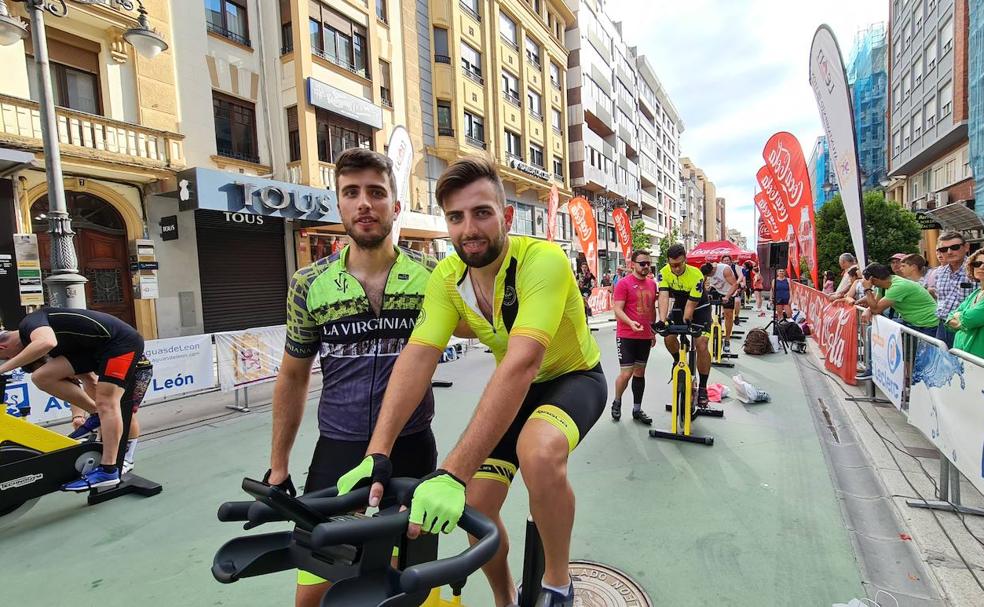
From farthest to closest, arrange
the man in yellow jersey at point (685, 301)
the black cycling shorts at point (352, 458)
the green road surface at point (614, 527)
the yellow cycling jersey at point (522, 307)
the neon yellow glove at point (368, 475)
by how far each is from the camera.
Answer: the man in yellow jersey at point (685, 301)
the green road surface at point (614, 527)
the black cycling shorts at point (352, 458)
the yellow cycling jersey at point (522, 307)
the neon yellow glove at point (368, 475)

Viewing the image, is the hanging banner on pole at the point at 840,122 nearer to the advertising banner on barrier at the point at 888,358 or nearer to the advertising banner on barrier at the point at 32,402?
the advertising banner on barrier at the point at 888,358

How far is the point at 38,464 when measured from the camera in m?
3.72

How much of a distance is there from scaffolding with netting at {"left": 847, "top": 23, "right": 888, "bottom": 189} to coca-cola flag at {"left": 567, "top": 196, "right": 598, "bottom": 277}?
40.7 m

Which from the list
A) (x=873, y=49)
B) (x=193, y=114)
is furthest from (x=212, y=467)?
(x=873, y=49)

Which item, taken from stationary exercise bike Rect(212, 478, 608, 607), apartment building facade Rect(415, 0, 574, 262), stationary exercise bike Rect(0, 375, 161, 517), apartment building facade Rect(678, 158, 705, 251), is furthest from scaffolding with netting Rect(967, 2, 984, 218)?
apartment building facade Rect(678, 158, 705, 251)

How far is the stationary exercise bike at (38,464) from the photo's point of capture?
11.8ft

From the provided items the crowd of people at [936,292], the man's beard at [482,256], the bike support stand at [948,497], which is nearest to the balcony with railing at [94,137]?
the man's beard at [482,256]

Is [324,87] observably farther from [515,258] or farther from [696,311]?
[515,258]

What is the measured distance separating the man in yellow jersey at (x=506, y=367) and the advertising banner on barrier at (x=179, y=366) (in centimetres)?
597

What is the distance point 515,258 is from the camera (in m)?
1.97

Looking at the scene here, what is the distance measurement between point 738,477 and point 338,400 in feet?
11.6

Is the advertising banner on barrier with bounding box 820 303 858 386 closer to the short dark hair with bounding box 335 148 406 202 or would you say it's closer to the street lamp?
the short dark hair with bounding box 335 148 406 202

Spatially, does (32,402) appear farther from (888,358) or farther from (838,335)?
(838,335)

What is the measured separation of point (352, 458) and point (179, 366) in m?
5.88
